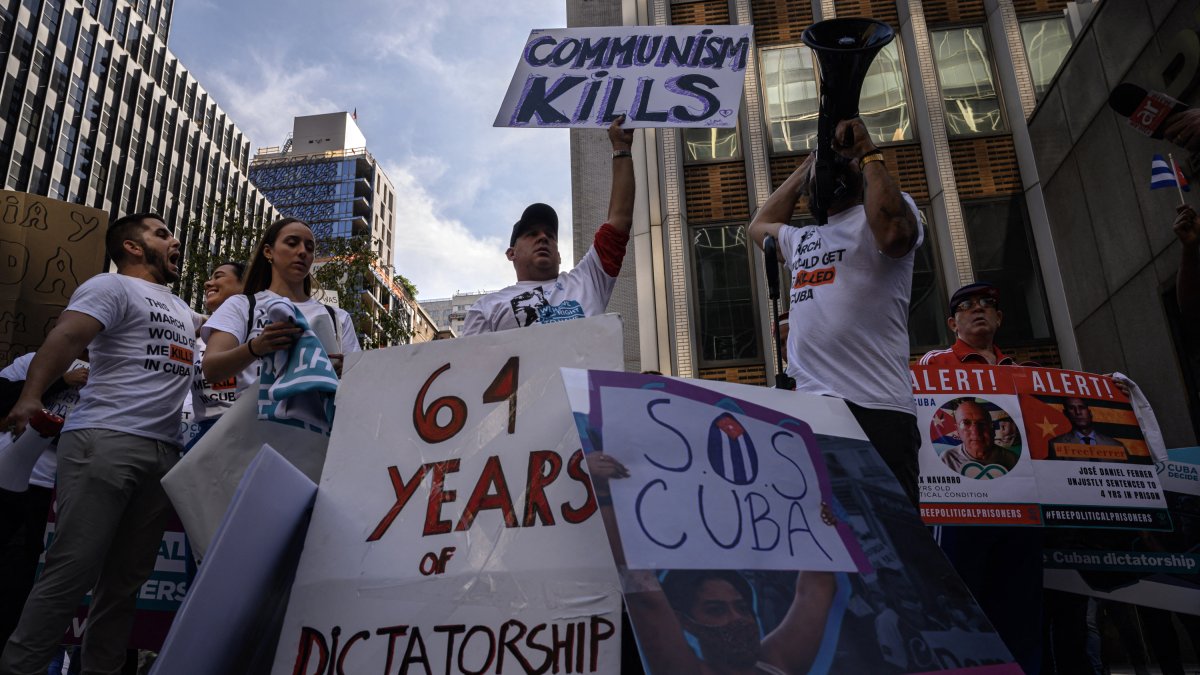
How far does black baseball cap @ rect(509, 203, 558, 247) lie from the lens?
3.18 metres

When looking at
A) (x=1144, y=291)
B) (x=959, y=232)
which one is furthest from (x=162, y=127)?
(x=1144, y=291)

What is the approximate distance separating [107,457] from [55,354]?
1.49 ft

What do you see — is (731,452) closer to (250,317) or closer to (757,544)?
(757,544)

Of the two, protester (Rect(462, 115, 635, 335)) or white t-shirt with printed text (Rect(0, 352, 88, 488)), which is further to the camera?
white t-shirt with printed text (Rect(0, 352, 88, 488))

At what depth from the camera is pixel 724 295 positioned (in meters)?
12.6

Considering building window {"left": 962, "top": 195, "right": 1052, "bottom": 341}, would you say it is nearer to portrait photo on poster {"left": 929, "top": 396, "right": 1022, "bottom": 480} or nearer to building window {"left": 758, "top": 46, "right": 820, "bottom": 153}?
building window {"left": 758, "top": 46, "right": 820, "bottom": 153}

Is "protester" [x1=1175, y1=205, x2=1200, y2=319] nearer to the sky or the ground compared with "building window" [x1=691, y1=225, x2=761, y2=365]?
nearer to the ground

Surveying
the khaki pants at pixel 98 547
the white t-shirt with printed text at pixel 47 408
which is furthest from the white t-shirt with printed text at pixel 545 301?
the white t-shirt with printed text at pixel 47 408

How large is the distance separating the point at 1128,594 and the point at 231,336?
4.52 meters

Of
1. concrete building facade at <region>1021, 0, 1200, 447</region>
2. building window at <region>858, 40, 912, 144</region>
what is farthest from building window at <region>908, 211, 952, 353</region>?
concrete building facade at <region>1021, 0, 1200, 447</region>

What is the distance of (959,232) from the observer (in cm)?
1215

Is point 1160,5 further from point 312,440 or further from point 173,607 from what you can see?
point 173,607

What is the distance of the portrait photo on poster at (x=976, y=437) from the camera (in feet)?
12.0

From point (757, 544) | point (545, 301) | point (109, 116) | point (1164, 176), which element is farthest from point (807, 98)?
point (109, 116)
